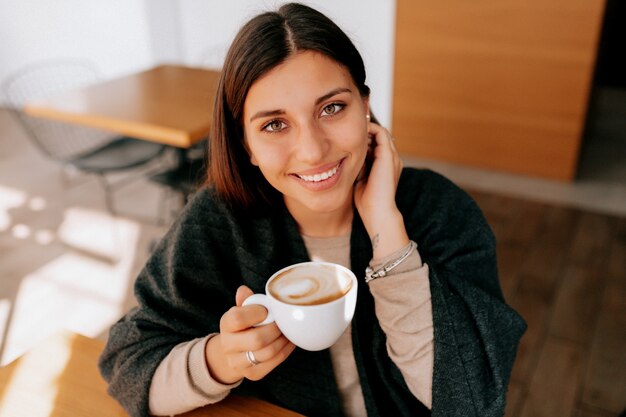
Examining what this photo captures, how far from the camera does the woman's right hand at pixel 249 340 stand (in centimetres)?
71

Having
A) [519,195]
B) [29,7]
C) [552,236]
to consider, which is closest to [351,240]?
[552,236]

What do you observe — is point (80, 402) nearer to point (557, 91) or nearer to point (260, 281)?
point (260, 281)

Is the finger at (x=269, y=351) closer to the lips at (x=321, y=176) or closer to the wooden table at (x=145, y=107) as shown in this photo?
the lips at (x=321, y=176)

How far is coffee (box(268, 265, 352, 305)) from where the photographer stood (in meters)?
0.68

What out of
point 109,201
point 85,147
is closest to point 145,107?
point 109,201

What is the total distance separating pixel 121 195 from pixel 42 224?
1.59 ft

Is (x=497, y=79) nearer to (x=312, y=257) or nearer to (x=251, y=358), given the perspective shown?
(x=312, y=257)

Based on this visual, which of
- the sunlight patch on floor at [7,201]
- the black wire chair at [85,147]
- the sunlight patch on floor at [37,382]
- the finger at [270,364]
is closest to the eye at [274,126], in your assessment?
the finger at [270,364]

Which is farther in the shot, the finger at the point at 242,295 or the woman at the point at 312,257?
the woman at the point at 312,257

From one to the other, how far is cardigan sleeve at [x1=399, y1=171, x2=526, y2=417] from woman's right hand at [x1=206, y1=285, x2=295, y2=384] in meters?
0.27

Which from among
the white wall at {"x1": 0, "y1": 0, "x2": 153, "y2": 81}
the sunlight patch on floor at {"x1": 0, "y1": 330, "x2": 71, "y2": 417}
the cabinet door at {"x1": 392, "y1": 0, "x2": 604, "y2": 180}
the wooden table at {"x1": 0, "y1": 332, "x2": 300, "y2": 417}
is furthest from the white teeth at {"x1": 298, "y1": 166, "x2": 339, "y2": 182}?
the white wall at {"x1": 0, "y1": 0, "x2": 153, "y2": 81}

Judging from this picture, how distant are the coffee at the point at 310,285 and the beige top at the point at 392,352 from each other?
0.63 ft

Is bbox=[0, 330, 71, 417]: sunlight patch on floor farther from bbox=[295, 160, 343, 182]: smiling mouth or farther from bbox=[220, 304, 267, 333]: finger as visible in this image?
bbox=[295, 160, 343, 182]: smiling mouth

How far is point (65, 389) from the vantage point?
89 cm
